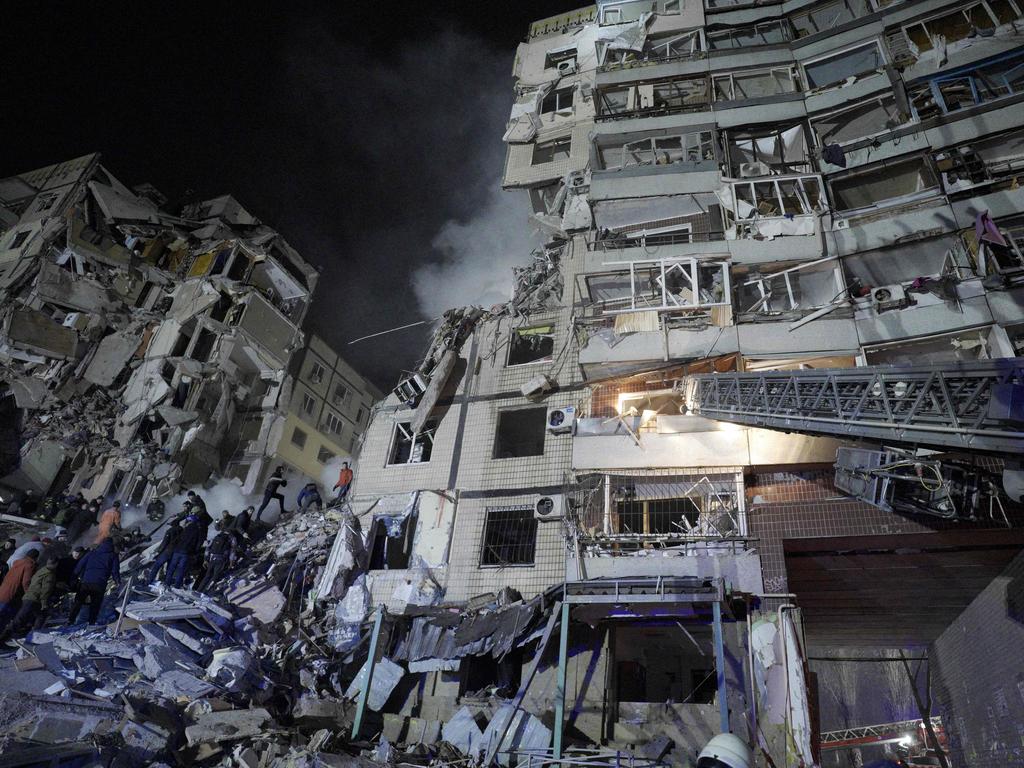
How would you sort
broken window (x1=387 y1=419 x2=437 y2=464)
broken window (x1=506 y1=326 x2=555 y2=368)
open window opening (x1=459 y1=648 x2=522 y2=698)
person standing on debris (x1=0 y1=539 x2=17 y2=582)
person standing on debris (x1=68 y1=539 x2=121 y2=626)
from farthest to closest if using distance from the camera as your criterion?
broken window (x1=506 y1=326 x2=555 y2=368)
broken window (x1=387 y1=419 x2=437 y2=464)
person standing on debris (x1=0 y1=539 x2=17 y2=582)
open window opening (x1=459 y1=648 x2=522 y2=698)
person standing on debris (x1=68 y1=539 x2=121 y2=626)

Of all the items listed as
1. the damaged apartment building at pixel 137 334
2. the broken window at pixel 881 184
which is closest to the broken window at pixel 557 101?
the broken window at pixel 881 184

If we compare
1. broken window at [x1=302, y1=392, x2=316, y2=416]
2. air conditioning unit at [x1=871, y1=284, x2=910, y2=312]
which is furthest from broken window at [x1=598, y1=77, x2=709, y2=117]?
broken window at [x1=302, y1=392, x2=316, y2=416]

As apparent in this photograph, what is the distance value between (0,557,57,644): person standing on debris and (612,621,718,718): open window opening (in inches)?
519

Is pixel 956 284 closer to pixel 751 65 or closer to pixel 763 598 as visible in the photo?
pixel 763 598

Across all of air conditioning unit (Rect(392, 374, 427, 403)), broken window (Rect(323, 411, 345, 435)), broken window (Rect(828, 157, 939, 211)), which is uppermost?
broken window (Rect(828, 157, 939, 211))

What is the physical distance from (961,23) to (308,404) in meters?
35.9

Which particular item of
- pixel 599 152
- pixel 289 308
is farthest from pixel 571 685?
pixel 289 308

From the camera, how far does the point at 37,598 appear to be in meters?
12.4

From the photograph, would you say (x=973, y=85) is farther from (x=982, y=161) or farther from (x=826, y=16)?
(x=826, y=16)

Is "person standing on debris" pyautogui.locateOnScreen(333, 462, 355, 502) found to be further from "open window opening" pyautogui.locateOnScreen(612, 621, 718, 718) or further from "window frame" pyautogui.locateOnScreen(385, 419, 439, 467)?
"open window opening" pyautogui.locateOnScreen(612, 621, 718, 718)

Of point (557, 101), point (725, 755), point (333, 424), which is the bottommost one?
point (725, 755)

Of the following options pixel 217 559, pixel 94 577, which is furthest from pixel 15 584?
pixel 217 559

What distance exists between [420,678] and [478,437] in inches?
292

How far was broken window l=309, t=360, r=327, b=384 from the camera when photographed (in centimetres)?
3716
